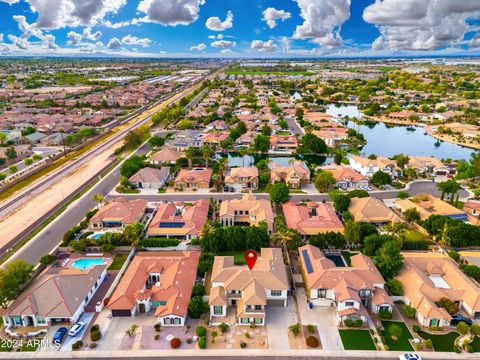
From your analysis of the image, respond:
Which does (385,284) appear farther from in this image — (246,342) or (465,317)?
(246,342)

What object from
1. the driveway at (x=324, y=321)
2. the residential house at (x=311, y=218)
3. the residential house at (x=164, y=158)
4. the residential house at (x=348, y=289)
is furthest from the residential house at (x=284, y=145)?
the driveway at (x=324, y=321)

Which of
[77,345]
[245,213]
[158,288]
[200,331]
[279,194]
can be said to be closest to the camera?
[77,345]

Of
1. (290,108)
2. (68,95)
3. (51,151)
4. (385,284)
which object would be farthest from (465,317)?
(68,95)

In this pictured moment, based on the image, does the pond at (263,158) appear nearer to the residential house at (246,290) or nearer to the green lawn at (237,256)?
the green lawn at (237,256)

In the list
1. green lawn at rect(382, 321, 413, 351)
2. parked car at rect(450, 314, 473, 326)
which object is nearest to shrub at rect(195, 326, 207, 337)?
green lawn at rect(382, 321, 413, 351)

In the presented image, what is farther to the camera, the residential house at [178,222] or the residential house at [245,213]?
the residential house at [245,213]

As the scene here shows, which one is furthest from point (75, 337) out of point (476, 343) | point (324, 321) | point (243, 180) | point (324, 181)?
point (324, 181)

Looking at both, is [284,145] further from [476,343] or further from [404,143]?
[476,343]
